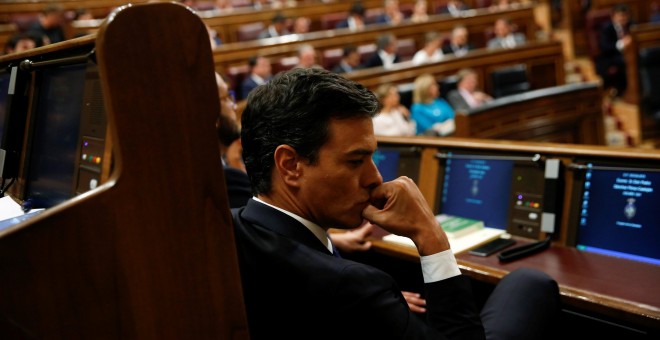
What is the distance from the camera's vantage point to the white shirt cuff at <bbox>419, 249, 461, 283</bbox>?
0.97 m

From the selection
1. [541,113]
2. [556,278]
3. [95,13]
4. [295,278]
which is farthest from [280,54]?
[295,278]

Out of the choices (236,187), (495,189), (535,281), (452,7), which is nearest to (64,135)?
(236,187)

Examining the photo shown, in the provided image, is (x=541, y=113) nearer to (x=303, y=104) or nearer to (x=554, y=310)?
(x=554, y=310)

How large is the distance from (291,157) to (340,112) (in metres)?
0.10

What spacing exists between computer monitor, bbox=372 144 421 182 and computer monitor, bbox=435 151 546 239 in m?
0.10

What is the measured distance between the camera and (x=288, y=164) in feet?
3.14

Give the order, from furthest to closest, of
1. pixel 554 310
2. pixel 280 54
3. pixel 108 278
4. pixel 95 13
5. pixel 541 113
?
pixel 95 13 < pixel 280 54 < pixel 541 113 < pixel 554 310 < pixel 108 278

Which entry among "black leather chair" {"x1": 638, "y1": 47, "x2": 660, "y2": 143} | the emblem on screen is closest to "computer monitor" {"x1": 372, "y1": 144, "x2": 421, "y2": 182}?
the emblem on screen

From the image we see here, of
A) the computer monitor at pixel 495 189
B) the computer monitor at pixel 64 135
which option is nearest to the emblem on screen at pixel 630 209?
the computer monitor at pixel 495 189

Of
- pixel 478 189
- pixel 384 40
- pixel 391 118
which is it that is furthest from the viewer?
pixel 384 40

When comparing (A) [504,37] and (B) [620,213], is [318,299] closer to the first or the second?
(B) [620,213]

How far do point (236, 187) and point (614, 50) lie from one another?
5936 mm

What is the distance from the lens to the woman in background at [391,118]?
4.15 m

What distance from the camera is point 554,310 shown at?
126 centimetres
